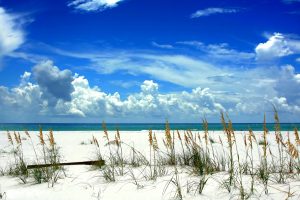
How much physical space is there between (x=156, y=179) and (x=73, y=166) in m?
2.38

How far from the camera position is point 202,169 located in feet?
16.2

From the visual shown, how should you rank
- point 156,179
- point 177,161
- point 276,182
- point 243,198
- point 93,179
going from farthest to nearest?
point 177,161
point 93,179
point 156,179
point 276,182
point 243,198

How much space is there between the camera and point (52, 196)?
179 inches

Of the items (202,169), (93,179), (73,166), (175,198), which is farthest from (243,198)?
(73,166)

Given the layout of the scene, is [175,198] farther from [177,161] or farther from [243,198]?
[177,161]

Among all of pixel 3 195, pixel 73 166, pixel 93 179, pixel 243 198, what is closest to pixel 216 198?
pixel 243 198

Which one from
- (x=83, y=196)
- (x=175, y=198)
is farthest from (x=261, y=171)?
(x=83, y=196)

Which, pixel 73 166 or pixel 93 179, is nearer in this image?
pixel 93 179

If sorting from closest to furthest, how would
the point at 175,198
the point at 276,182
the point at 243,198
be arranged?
the point at 243,198
the point at 175,198
the point at 276,182

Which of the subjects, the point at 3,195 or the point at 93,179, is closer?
the point at 3,195

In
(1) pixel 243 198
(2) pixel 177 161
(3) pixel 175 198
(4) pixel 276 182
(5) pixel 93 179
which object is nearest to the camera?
(1) pixel 243 198

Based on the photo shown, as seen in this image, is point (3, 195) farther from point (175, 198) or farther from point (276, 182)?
point (276, 182)

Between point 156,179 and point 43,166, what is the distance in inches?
77.3

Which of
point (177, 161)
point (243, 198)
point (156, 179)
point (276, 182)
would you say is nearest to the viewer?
point (243, 198)
